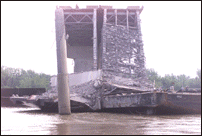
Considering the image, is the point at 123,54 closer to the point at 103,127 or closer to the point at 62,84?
the point at 62,84

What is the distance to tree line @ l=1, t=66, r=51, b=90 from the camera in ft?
205

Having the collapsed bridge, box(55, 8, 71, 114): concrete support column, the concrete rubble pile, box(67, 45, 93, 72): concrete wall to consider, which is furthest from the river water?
box(67, 45, 93, 72): concrete wall

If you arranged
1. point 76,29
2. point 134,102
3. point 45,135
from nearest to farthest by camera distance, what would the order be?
point 45,135 < point 134,102 < point 76,29

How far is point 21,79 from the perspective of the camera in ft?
242

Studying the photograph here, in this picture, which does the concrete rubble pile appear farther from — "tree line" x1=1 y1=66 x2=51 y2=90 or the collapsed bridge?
"tree line" x1=1 y1=66 x2=51 y2=90

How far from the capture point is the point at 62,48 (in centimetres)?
1583

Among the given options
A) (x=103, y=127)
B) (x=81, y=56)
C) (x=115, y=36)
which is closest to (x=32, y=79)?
(x=81, y=56)

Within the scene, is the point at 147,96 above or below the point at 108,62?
below

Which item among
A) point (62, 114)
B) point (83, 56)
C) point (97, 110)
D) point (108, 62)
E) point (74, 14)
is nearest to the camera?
point (62, 114)

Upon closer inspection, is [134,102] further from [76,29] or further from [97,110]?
[76,29]

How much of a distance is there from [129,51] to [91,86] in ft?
23.7

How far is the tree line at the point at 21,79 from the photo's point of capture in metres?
62.4

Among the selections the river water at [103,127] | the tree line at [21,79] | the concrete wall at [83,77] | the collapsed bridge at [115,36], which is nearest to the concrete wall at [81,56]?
the collapsed bridge at [115,36]

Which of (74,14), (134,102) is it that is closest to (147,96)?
(134,102)
